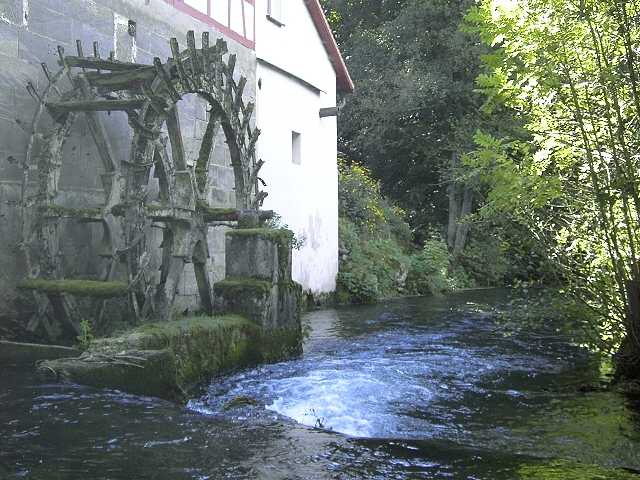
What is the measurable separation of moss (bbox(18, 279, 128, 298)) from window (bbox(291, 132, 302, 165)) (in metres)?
7.60

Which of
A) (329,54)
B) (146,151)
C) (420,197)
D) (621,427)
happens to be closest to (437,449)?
(621,427)

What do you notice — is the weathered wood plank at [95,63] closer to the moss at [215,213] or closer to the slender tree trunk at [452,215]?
the moss at [215,213]

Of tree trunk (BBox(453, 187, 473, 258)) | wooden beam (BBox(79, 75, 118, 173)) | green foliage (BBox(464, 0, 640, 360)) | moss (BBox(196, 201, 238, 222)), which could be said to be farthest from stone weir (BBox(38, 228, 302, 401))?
tree trunk (BBox(453, 187, 473, 258))

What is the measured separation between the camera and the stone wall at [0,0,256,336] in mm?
7336

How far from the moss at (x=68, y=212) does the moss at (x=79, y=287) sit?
678 millimetres

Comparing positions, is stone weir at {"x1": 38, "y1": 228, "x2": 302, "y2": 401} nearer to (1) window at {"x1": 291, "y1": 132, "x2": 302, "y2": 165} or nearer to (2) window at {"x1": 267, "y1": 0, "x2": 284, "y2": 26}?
(2) window at {"x1": 267, "y1": 0, "x2": 284, "y2": 26}

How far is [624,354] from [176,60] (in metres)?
4.88

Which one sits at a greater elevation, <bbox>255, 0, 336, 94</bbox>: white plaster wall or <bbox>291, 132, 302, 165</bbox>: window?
<bbox>255, 0, 336, 94</bbox>: white plaster wall

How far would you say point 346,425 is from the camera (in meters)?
4.99

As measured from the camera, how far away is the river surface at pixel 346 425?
3838 millimetres

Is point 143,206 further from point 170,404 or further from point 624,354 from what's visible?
point 624,354

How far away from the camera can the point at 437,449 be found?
435 cm

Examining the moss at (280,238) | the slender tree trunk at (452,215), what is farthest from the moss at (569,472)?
the slender tree trunk at (452,215)

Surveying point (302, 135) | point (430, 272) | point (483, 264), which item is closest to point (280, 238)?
point (302, 135)
